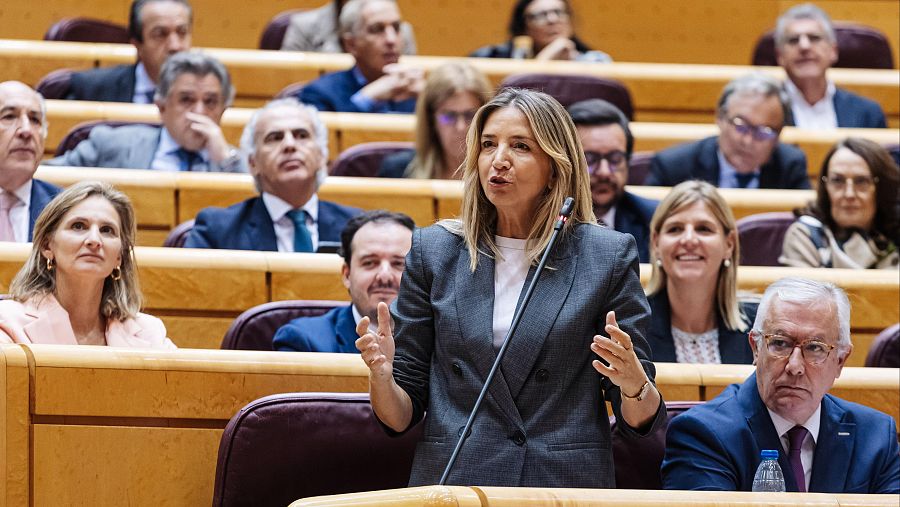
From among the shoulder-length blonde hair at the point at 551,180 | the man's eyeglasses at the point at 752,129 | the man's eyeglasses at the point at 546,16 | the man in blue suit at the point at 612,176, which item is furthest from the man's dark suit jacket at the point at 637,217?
the man's eyeglasses at the point at 546,16

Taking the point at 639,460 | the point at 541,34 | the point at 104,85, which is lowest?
the point at 639,460

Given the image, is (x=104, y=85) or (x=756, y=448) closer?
(x=756, y=448)

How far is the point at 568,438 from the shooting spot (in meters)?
0.90

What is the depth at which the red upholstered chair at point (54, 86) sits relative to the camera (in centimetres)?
219

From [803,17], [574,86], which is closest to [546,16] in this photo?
[574,86]

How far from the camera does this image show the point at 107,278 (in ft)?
4.19

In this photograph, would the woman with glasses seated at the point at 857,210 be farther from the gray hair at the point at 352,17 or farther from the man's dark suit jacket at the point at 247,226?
the gray hair at the point at 352,17

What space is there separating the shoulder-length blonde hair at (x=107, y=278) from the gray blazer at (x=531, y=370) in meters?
0.41

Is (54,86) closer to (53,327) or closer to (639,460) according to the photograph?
(53,327)

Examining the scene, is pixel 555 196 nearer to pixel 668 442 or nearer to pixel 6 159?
pixel 668 442

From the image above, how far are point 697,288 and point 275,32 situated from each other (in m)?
1.42

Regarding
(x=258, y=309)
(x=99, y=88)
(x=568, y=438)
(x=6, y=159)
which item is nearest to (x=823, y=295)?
(x=568, y=438)

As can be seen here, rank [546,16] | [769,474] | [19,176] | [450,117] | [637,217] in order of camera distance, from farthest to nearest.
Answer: [546,16]
[450,117]
[637,217]
[19,176]
[769,474]

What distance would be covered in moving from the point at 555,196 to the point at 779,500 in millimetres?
269
